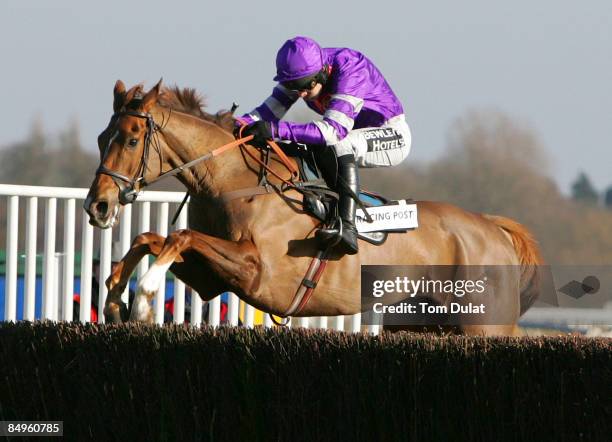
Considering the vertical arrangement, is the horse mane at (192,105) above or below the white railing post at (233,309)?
above

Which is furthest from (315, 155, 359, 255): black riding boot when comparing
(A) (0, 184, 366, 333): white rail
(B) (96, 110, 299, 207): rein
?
(A) (0, 184, 366, 333): white rail

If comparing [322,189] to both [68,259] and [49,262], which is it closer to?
[68,259]

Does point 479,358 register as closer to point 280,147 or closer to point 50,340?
point 50,340

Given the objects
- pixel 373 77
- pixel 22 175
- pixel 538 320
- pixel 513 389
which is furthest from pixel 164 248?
pixel 22 175

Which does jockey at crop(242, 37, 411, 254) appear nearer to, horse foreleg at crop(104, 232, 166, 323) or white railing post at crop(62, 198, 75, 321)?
horse foreleg at crop(104, 232, 166, 323)

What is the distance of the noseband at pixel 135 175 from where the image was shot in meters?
5.69

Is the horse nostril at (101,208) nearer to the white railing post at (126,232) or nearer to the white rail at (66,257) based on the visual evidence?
the white rail at (66,257)

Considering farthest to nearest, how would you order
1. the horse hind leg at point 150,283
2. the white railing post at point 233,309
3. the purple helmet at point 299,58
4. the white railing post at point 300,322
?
the white railing post at point 300,322, the white railing post at point 233,309, the purple helmet at point 299,58, the horse hind leg at point 150,283

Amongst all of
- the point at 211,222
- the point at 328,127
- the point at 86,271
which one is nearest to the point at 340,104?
the point at 328,127

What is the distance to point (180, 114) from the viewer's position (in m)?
Result: 6.16

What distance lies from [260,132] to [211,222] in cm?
55

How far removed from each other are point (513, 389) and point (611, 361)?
0.36 meters

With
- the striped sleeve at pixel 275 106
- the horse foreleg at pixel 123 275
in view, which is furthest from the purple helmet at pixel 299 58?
the horse foreleg at pixel 123 275

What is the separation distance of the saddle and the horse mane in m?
0.36
